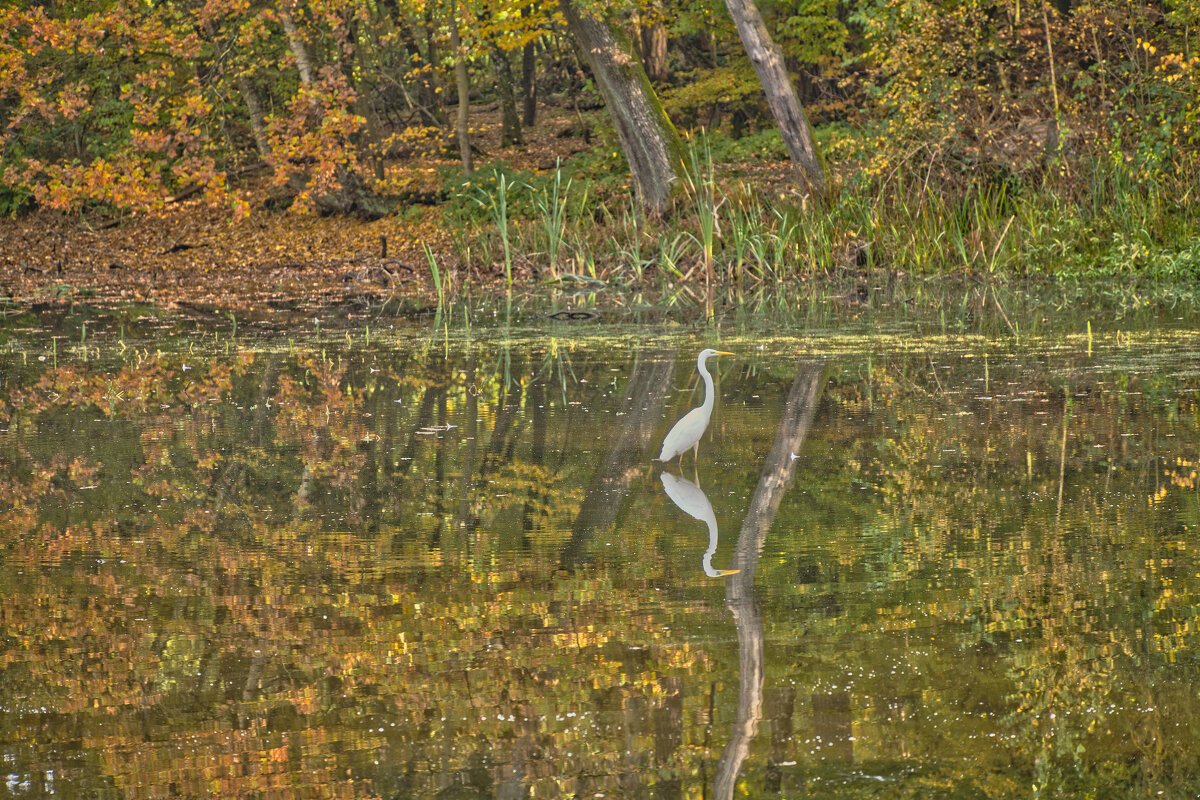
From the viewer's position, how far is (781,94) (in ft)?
54.2

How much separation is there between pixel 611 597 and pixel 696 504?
1.16 metres

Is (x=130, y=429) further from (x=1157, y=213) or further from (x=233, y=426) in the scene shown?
(x=1157, y=213)

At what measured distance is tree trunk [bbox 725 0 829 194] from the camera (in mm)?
16406

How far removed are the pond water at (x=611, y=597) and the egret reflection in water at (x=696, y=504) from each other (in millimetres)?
24

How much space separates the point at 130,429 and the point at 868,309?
6822mm

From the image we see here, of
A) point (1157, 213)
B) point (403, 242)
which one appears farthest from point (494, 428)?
point (403, 242)

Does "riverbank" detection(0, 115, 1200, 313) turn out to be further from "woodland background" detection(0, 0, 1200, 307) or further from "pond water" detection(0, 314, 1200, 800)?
"pond water" detection(0, 314, 1200, 800)

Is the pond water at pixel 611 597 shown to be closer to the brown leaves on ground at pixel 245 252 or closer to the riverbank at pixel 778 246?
the riverbank at pixel 778 246

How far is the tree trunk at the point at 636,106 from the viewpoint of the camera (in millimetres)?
17312

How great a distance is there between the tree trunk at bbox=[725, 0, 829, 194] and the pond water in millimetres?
9754

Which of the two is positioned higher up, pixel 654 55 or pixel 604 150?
pixel 654 55

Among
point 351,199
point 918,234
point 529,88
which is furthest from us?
point 529,88

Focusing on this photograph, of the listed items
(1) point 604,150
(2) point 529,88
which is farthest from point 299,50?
(2) point 529,88

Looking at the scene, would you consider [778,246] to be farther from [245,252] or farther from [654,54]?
[654,54]
